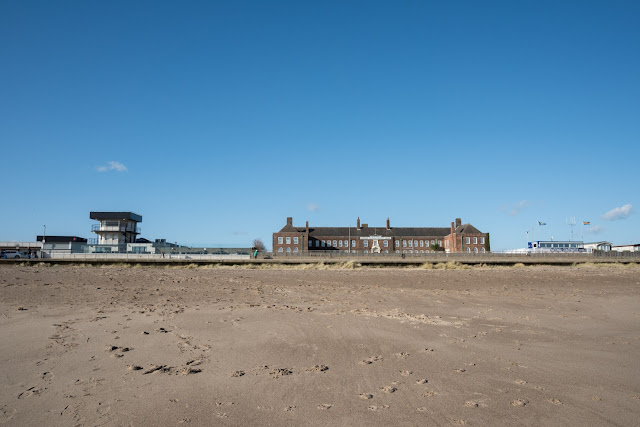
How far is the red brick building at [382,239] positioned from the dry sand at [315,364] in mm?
87062

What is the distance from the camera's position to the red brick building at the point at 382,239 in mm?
99375

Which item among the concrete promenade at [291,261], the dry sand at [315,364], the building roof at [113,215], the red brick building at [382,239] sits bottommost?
the dry sand at [315,364]

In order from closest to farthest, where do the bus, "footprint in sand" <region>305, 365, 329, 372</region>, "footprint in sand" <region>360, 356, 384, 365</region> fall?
"footprint in sand" <region>305, 365, 329, 372</region>
"footprint in sand" <region>360, 356, 384, 365</region>
the bus

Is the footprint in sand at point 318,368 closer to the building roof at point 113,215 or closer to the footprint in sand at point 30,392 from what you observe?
the footprint in sand at point 30,392

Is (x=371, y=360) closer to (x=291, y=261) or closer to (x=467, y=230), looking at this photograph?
(x=291, y=261)

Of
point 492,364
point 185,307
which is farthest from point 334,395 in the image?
point 185,307

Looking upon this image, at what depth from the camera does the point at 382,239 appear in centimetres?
10331

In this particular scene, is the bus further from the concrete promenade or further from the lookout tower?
the lookout tower

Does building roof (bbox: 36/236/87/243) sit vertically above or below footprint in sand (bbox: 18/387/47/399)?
above

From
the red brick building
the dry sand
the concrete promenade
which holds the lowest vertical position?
the dry sand

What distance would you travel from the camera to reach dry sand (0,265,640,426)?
464 centimetres

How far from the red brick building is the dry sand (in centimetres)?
8706

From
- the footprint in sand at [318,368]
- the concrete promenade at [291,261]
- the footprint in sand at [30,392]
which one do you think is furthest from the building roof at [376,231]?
the footprint in sand at [30,392]

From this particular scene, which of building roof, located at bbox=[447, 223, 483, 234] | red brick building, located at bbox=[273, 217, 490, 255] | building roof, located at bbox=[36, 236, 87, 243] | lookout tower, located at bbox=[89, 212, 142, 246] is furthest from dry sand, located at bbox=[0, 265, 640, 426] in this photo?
building roof, located at bbox=[36, 236, 87, 243]
